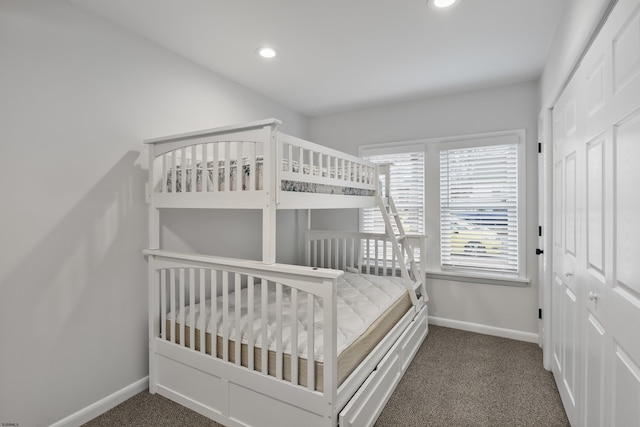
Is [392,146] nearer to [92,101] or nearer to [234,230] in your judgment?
[234,230]

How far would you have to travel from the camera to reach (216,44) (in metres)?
2.27

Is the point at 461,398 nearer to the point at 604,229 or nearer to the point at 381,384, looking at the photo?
the point at 381,384

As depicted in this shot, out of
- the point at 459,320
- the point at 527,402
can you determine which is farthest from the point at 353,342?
the point at 459,320

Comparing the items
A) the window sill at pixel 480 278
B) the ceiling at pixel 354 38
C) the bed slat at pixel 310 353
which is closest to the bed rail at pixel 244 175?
the bed slat at pixel 310 353

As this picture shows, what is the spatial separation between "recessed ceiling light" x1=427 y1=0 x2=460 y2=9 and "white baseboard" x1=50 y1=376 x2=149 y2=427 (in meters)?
2.98

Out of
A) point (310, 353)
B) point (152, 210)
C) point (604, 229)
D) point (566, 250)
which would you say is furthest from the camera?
point (152, 210)

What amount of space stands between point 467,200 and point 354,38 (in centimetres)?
192

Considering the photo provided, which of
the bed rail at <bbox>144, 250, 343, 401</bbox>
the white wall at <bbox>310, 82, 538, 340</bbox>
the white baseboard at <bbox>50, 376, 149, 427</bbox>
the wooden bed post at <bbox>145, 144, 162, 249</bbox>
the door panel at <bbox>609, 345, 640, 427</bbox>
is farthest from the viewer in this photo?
the white wall at <bbox>310, 82, 538, 340</bbox>

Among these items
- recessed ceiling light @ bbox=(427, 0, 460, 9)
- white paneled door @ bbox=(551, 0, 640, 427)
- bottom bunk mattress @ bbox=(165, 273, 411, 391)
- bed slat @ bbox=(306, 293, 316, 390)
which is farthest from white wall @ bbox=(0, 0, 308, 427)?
white paneled door @ bbox=(551, 0, 640, 427)

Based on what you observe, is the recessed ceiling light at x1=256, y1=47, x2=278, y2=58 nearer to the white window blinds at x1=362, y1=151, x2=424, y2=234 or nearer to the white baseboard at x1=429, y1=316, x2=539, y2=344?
the white window blinds at x1=362, y1=151, x2=424, y2=234

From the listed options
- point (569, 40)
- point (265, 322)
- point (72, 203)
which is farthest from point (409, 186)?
point (72, 203)

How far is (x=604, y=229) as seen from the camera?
1241 mm

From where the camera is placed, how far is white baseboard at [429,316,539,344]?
9.70ft

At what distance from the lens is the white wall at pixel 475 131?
2941mm
